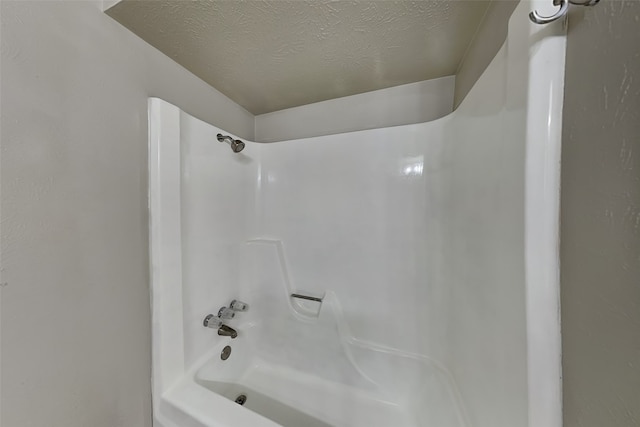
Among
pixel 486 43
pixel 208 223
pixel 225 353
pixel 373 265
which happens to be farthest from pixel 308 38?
pixel 225 353

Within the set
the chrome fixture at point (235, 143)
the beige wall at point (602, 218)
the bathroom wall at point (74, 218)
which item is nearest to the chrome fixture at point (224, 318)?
the bathroom wall at point (74, 218)

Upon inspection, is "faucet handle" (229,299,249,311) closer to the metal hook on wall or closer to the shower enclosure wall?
the shower enclosure wall

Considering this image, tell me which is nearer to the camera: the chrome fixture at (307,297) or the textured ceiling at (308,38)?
the textured ceiling at (308,38)

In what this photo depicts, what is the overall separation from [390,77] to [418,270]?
1.06m

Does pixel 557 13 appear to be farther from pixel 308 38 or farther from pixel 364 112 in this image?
pixel 364 112

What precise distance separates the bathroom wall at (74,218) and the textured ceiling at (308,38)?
19 cm

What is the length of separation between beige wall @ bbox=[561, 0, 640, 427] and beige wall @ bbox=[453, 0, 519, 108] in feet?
1.17

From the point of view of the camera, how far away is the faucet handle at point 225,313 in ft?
3.69

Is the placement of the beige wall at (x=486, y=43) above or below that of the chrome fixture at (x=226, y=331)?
above

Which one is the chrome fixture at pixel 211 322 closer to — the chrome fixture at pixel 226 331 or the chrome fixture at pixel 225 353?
the chrome fixture at pixel 226 331

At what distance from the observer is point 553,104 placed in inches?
16.7

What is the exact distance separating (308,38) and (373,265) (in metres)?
1.13

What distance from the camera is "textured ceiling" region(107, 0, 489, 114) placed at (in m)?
0.74

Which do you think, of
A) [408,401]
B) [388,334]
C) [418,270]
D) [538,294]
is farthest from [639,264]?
[408,401]
